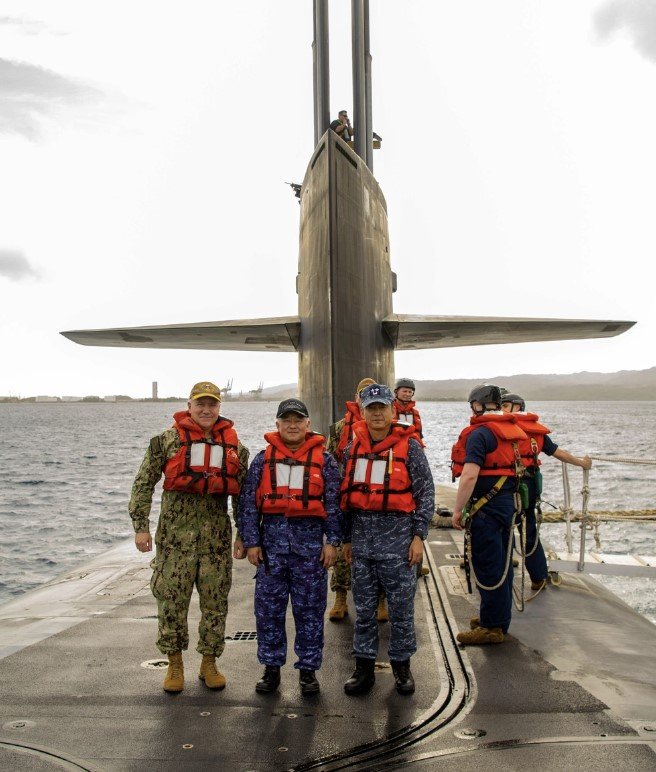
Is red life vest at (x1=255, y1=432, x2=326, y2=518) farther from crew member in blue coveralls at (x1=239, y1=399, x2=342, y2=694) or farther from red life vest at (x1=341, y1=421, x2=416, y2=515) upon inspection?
red life vest at (x1=341, y1=421, x2=416, y2=515)

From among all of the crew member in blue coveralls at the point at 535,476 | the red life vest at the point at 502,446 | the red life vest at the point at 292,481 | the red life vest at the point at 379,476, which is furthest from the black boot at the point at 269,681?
the crew member in blue coveralls at the point at 535,476

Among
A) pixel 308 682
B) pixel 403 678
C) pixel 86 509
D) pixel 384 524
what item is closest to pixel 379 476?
pixel 384 524

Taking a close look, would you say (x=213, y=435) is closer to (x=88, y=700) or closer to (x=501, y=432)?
(x=88, y=700)

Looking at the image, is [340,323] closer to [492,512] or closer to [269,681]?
[492,512]

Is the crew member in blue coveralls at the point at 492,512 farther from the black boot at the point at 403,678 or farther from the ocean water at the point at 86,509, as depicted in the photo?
the ocean water at the point at 86,509

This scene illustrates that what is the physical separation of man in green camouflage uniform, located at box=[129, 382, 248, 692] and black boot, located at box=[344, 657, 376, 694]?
862 mm

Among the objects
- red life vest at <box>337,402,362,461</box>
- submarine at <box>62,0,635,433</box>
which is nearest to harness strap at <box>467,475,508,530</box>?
red life vest at <box>337,402,362,461</box>

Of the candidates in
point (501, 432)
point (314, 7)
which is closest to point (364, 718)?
point (501, 432)

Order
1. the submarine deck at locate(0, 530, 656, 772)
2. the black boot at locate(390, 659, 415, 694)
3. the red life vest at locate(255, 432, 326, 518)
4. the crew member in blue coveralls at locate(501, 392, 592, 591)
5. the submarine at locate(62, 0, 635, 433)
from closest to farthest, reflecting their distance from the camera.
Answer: the submarine deck at locate(0, 530, 656, 772) < the black boot at locate(390, 659, 415, 694) < the red life vest at locate(255, 432, 326, 518) < the crew member in blue coveralls at locate(501, 392, 592, 591) < the submarine at locate(62, 0, 635, 433)

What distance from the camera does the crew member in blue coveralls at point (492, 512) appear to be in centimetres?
536

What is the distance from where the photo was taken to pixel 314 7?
13914 millimetres

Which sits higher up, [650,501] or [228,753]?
[228,753]

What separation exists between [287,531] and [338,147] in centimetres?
781

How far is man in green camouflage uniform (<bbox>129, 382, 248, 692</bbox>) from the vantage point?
4570mm
